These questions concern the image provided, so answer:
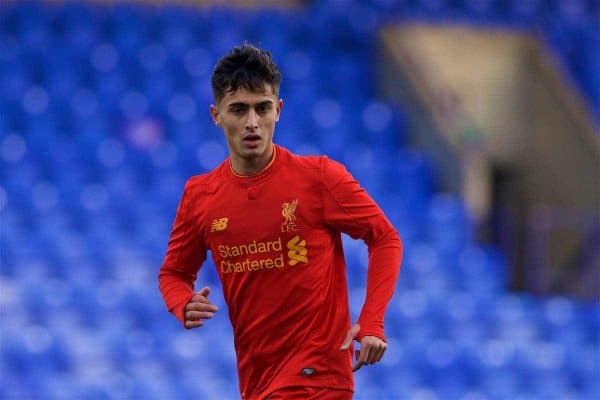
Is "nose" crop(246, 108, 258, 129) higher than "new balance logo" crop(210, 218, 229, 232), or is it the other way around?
"nose" crop(246, 108, 258, 129)

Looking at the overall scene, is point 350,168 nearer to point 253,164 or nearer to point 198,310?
point 253,164

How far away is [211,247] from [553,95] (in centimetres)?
807

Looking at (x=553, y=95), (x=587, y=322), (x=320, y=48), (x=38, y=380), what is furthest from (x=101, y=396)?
(x=553, y=95)

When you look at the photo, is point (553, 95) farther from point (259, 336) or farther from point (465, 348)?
point (259, 336)

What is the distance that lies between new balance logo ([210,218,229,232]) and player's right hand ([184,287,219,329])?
0.70 ft

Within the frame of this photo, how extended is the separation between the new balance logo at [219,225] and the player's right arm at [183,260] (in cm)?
7

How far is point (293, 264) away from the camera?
13.0 ft

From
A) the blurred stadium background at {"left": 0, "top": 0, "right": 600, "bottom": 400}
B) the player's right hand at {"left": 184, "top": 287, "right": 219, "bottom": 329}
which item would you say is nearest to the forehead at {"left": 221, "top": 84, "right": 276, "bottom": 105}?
the player's right hand at {"left": 184, "top": 287, "right": 219, "bottom": 329}

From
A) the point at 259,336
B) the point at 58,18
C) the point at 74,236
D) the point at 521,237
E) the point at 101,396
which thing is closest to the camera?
the point at 259,336

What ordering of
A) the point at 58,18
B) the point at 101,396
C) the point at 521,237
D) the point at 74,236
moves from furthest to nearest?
the point at 58,18
the point at 521,237
the point at 74,236
the point at 101,396

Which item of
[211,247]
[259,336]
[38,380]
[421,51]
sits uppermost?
[421,51]

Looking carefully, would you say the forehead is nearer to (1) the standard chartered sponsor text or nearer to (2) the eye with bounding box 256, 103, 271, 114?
(2) the eye with bounding box 256, 103, 271, 114

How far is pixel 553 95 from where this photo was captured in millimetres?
11578

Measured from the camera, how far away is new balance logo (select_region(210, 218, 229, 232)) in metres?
4.02
